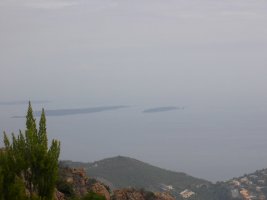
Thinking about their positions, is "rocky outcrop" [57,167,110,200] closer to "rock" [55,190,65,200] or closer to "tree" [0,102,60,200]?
"rock" [55,190,65,200]

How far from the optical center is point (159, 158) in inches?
7613

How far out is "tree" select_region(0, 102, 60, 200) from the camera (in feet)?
65.4

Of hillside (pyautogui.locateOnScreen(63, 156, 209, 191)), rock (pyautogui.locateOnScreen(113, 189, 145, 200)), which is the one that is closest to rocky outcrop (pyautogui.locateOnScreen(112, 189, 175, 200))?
rock (pyautogui.locateOnScreen(113, 189, 145, 200))

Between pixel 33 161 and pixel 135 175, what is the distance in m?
61.6

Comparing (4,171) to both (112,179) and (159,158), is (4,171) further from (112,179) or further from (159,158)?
(159,158)

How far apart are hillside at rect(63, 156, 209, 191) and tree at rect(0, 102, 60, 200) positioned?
5066cm

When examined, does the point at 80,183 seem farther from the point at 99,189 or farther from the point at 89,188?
the point at 99,189

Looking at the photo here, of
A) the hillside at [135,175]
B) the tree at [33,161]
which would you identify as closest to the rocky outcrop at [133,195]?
the tree at [33,161]

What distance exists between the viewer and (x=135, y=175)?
80.8m

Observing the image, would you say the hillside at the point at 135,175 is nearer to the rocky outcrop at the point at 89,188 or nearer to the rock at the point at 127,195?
the rocky outcrop at the point at 89,188

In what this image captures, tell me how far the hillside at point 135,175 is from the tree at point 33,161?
50660 mm

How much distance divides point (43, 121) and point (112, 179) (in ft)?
182

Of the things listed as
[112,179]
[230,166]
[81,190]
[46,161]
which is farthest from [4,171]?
[230,166]

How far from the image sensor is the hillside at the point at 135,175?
247ft
